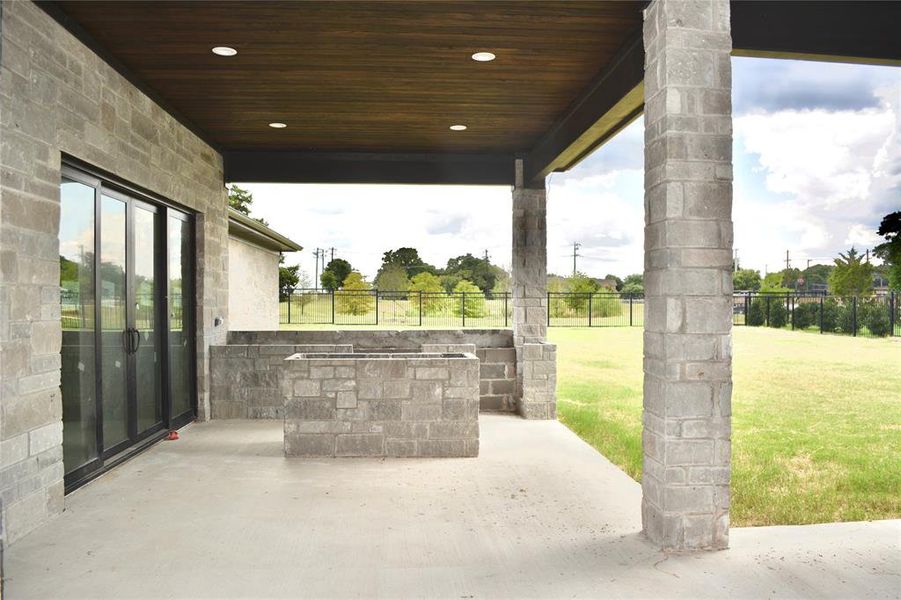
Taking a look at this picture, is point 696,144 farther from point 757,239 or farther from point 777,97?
point 777,97

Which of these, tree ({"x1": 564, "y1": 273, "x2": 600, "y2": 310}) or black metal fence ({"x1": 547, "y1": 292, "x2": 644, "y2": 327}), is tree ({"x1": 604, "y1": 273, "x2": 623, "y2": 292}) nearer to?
tree ({"x1": 564, "y1": 273, "x2": 600, "y2": 310})

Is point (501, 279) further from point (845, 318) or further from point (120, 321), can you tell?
point (120, 321)

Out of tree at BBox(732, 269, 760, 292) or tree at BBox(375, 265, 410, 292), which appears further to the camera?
tree at BBox(732, 269, 760, 292)

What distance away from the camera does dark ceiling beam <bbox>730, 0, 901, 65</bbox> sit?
3.93 meters

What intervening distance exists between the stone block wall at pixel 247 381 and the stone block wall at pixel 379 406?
1970 mm

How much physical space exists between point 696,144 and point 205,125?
18.1 ft

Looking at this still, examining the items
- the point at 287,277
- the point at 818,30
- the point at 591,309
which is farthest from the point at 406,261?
the point at 818,30

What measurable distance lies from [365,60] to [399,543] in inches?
142

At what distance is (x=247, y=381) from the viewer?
7.68 metres

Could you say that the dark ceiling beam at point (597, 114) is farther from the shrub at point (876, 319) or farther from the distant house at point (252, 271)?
the shrub at point (876, 319)

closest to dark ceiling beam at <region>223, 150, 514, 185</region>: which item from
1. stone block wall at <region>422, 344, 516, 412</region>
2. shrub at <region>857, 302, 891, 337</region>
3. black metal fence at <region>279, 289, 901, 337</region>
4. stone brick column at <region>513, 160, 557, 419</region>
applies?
stone brick column at <region>513, 160, 557, 419</region>

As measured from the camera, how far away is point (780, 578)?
3180 mm

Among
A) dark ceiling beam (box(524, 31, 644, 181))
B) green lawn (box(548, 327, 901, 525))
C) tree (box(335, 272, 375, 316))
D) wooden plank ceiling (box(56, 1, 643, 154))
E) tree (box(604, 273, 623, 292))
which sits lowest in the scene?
green lawn (box(548, 327, 901, 525))

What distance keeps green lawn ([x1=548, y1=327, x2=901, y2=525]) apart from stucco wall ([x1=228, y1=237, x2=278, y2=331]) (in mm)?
5575
